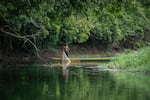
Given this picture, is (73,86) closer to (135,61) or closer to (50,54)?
(135,61)

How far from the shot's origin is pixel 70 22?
45281 mm

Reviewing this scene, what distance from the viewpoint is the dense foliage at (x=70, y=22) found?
21.7 meters

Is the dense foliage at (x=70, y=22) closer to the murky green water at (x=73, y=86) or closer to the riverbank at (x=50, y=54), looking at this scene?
the riverbank at (x=50, y=54)

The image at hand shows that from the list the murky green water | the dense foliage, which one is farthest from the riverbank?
the murky green water

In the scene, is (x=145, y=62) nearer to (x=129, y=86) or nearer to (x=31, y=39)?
(x=129, y=86)

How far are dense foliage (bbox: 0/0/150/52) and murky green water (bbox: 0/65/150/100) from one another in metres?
3.17

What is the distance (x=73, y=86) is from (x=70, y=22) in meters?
24.2

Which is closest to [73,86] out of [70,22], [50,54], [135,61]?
[135,61]

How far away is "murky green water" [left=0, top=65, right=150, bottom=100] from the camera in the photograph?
18.2 meters

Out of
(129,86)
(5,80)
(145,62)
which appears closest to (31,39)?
(145,62)

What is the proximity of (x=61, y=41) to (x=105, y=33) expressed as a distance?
5.66 metres

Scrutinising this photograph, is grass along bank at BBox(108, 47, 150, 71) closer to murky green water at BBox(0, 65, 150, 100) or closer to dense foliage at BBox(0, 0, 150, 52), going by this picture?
murky green water at BBox(0, 65, 150, 100)

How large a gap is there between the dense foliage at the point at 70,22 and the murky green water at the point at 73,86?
10.4ft

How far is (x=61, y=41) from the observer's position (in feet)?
164
